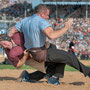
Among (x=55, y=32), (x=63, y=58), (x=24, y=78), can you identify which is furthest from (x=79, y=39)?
(x=55, y=32)

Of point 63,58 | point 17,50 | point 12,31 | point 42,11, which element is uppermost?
point 42,11

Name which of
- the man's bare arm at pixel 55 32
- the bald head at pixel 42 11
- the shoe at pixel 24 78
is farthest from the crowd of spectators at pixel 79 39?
the man's bare arm at pixel 55 32

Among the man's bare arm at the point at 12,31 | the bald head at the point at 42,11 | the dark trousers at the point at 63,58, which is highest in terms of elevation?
the bald head at the point at 42,11

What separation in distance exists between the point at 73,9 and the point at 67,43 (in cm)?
1061

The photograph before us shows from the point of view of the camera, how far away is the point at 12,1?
37469 mm

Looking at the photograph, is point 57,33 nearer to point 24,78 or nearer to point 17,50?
point 17,50

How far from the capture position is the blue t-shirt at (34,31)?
5.79 m

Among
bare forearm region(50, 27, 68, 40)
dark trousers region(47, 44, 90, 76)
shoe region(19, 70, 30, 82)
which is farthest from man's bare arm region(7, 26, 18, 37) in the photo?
shoe region(19, 70, 30, 82)

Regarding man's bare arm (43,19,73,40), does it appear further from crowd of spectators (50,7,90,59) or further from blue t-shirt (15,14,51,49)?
crowd of spectators (50,7,90,59)

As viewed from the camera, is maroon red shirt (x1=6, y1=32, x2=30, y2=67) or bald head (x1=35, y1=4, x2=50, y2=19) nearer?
bald head (x1=35, y1=4, x2=50, y2=19)

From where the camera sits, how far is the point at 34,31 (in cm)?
584

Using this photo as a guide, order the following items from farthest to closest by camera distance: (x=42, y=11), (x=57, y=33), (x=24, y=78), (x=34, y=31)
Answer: (x=24, y=78) < (x=42, y=11) < (x=34, y=31) < (x=57, y=33)

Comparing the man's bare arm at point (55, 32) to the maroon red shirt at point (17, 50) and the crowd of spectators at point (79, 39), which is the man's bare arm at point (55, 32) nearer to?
the maroon red shirt at point (17, 50)

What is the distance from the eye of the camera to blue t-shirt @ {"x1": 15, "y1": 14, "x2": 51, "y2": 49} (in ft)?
19.0
